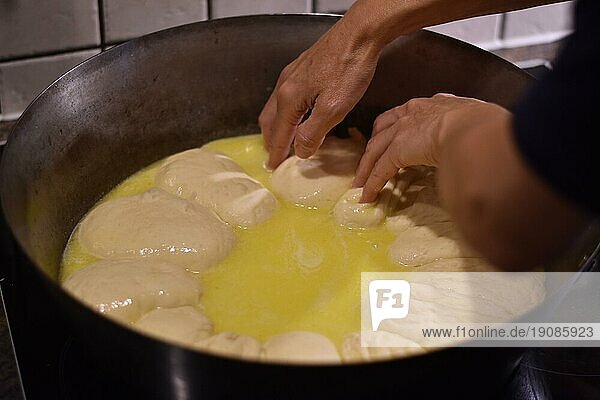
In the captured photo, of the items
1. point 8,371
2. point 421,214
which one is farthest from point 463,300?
point 8,371

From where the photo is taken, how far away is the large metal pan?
2.56 ft

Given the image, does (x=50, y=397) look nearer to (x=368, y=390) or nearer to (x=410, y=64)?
(x=368, y=390)

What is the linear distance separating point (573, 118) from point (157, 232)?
71 centimetres

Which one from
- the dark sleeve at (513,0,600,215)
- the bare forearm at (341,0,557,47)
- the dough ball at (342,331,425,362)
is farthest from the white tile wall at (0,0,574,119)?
the dark sleeve at (513,0,600,215)

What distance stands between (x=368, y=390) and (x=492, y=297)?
344mm

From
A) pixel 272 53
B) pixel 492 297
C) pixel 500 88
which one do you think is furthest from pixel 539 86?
pixel 272 53

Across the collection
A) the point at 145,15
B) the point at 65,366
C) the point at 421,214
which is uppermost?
the point at 145,15

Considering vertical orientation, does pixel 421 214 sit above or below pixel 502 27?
below

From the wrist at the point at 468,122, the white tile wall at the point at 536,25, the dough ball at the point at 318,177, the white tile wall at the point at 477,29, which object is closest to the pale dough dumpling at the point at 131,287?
the dough ball at the point at 318,177

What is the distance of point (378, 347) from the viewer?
0.96 metres

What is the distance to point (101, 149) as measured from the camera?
129 cm

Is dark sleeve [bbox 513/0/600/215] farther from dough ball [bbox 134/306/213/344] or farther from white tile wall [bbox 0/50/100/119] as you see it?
white tile wall [bbox 0/50/100/119]

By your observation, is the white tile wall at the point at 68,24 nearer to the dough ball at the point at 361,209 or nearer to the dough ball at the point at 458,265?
the dough ball at the point at 361,209

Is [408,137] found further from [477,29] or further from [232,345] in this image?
[477,29]
